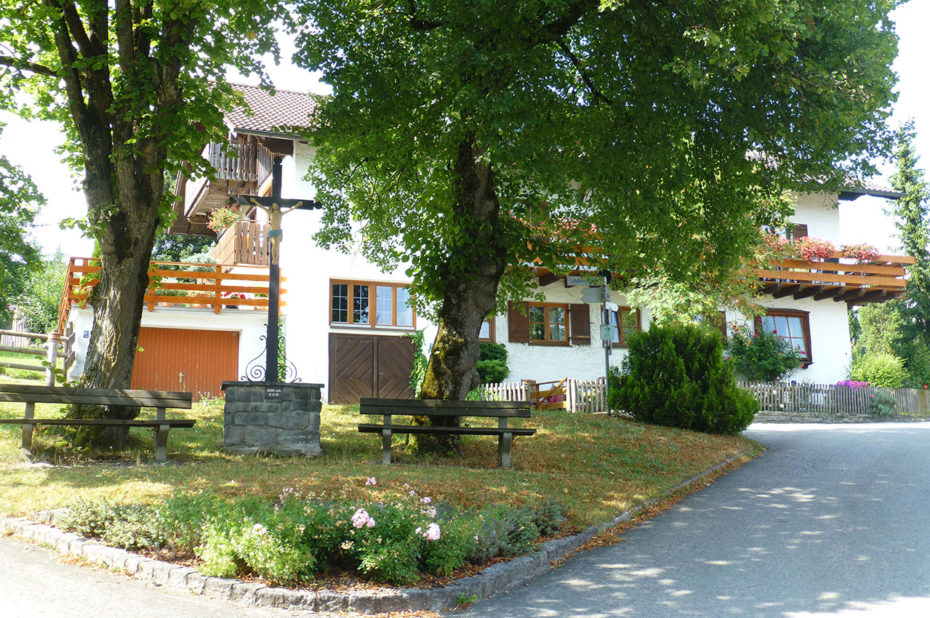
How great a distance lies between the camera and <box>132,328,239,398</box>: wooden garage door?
20.1 m

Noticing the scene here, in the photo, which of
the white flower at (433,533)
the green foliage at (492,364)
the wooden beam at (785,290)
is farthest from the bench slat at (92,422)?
the wooden beam at (785,290)

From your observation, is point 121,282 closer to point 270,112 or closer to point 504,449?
point 504,449

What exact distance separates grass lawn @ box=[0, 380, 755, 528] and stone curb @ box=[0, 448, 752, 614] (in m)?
0.83

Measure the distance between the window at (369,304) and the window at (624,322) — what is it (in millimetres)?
7229

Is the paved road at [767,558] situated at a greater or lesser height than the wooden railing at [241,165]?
lesser

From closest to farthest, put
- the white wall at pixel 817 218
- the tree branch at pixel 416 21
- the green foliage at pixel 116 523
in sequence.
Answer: the green foliage at pixel 116 523
the tree branch at pixel 416 21
the white wall at pixel 817 218

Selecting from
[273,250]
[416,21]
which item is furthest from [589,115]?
[273,250]

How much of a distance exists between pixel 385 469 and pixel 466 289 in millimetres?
3299

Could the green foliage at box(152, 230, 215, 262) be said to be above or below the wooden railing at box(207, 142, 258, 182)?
above

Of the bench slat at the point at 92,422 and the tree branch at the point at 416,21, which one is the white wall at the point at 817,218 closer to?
the tree branch at the point at 416,21

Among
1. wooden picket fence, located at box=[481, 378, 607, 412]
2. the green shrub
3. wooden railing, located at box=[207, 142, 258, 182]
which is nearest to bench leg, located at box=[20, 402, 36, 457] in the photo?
wooden picket fence, located at box=[481, 378, 607, 412]

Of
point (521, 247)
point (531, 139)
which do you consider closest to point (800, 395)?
point (521, 247)

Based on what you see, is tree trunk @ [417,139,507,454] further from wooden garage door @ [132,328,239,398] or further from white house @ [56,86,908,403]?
wooden garage door @ [132,328,239,398]

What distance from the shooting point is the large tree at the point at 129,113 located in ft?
36.3
